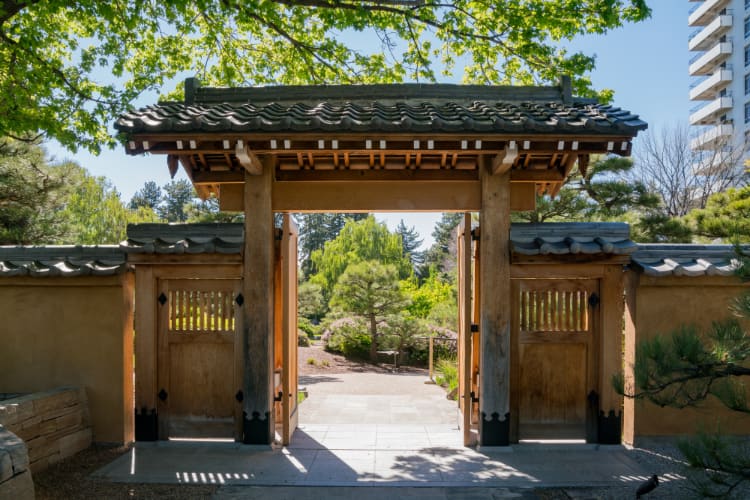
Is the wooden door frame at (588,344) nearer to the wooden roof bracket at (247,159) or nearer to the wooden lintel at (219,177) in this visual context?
the wooden roof bracket at (247,159)

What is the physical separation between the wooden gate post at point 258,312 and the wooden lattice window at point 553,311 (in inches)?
104

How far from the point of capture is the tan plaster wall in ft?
18.3

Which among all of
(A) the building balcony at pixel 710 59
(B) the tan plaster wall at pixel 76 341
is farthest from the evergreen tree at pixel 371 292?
(A) the building balcony at pixel 710 59

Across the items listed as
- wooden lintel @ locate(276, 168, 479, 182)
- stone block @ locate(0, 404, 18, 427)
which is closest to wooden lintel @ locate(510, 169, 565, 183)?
wooden lintel @ locate(276, 168, 479, 182)

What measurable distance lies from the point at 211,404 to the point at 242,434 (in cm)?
47

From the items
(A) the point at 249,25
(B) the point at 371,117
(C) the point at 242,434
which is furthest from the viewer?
(A) the point at 249,25

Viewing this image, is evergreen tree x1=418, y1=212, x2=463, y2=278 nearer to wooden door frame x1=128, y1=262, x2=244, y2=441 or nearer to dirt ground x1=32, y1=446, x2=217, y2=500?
wooden door frame x1=128, y1=262, x2=244, y2=441

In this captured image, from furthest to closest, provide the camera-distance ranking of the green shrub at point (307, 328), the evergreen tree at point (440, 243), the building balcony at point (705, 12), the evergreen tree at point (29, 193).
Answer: the evergreen tree at point (440, 243), the building balcony at point (705, 12), the green shrub at point (307, 328), the evergreen tree at point (29, 193)

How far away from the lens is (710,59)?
106ft

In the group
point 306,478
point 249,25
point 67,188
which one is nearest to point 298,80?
point 249,25

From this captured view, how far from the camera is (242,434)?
209 inches

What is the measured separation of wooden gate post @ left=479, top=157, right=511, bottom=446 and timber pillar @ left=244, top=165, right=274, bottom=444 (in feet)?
7.03

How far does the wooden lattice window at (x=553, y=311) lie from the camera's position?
5.41 m

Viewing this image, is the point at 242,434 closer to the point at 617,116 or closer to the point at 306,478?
the point at 306,478
